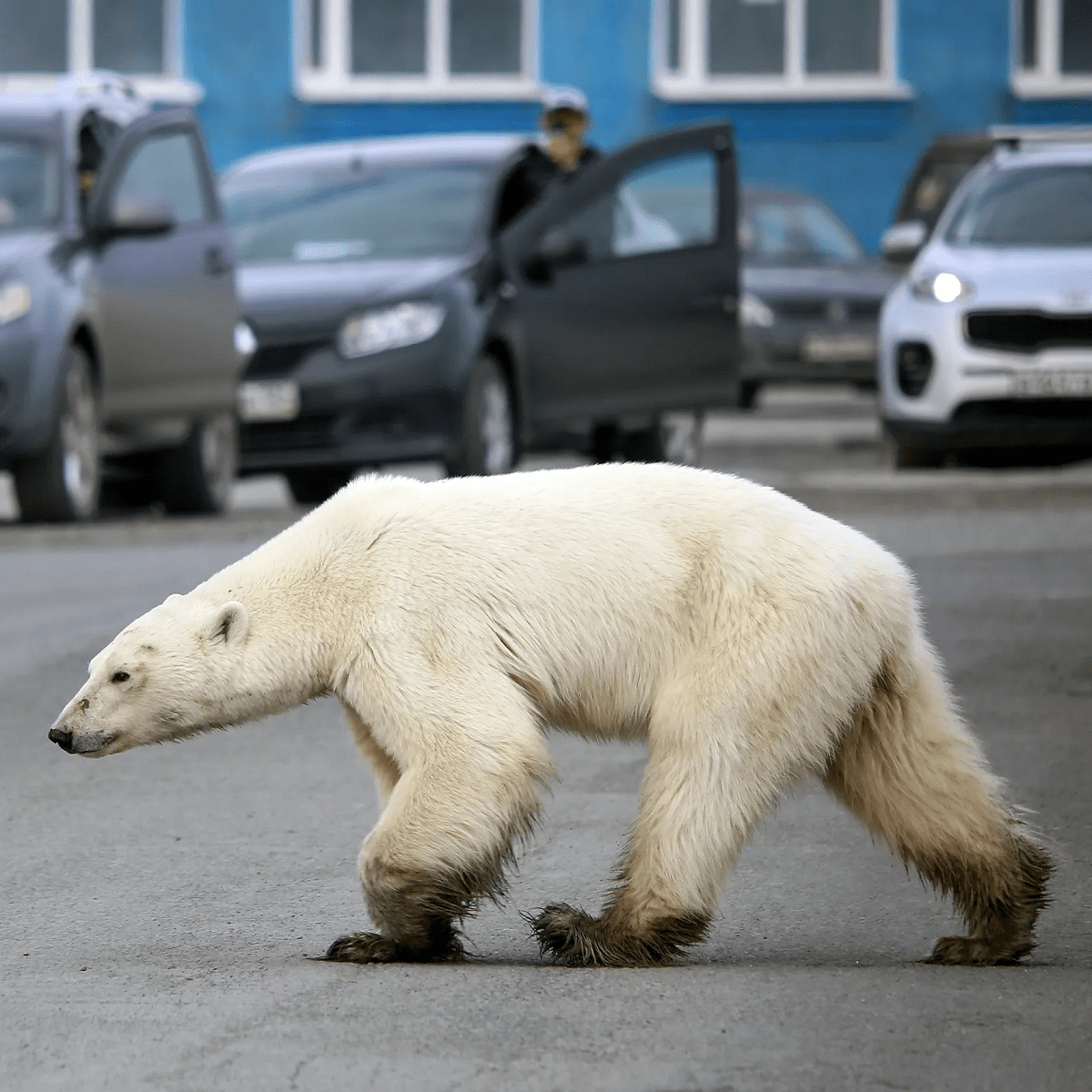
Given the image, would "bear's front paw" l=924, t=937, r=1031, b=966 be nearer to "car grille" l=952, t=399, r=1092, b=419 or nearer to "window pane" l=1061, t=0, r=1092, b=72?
"car grille" l=952, t=399, r=1092, b=419

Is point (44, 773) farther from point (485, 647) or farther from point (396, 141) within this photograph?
point (396, 141)

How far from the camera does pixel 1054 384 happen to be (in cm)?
1563

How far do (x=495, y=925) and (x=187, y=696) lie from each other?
0.84 meters

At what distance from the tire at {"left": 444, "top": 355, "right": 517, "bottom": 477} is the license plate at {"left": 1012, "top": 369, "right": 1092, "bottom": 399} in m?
2.99

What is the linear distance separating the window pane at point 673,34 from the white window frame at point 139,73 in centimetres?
533

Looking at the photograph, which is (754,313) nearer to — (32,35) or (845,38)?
(845,38)

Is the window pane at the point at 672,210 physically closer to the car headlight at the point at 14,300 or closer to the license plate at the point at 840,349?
the car headlight at the point at 14,300

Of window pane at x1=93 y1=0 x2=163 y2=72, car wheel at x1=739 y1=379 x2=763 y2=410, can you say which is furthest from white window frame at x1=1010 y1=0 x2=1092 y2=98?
window pane at x1=93 y1=0 x2=163 y2=72

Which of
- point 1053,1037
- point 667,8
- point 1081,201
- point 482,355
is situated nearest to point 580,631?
point 1053,1037

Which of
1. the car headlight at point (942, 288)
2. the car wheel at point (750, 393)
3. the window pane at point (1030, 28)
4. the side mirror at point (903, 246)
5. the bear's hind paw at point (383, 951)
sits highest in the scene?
the window pane at point (1030, 28)

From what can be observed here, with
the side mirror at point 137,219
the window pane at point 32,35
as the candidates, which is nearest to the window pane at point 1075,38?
the window pane at point 32,35

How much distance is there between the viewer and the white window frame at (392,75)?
99.9 feet

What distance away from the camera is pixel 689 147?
15.5 meters

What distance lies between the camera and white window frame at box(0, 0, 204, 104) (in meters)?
30.1
